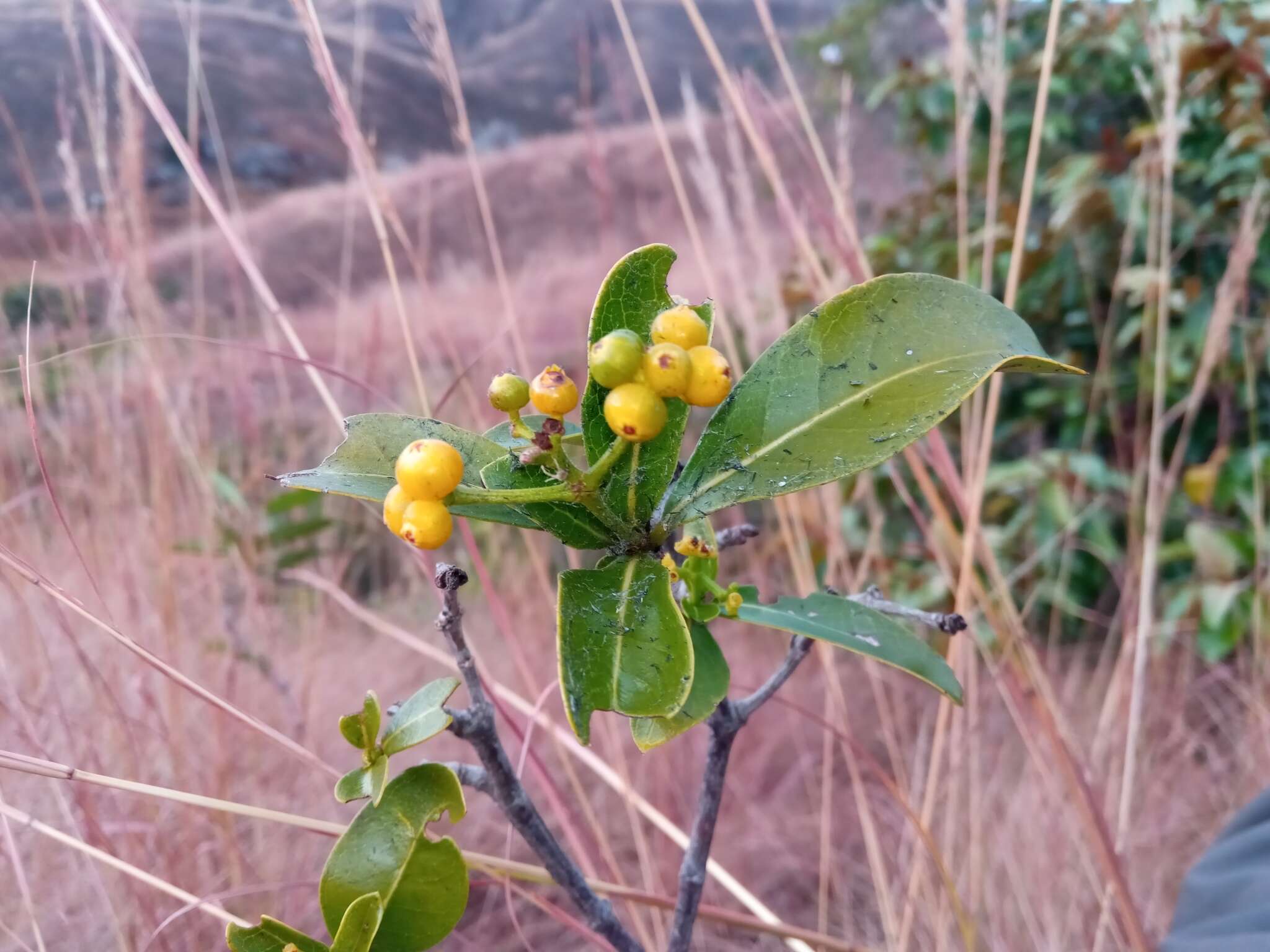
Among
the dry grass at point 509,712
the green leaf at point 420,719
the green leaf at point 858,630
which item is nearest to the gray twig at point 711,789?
the green leaf at point 858,630

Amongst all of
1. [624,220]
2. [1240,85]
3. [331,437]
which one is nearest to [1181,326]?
[1240,85]

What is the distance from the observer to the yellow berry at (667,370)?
0.87 ft

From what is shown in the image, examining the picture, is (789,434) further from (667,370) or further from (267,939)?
(267,939)

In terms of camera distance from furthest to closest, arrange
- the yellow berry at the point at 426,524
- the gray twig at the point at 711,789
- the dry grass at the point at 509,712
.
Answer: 1. the dry grass at the point at 509,712
2. the gray twig at the point at 711,789
3. the yellow berry at the point at 426,524

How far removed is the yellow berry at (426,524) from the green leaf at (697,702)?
113 millimetres

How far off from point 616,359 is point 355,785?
8.3 inches

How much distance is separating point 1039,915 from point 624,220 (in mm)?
5221

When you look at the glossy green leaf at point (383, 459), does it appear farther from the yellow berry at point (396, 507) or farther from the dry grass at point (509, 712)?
the dry grass at point (509, 712)

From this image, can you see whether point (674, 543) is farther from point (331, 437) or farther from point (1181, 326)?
point (331, 437)

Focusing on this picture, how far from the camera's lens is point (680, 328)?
0.91 ft

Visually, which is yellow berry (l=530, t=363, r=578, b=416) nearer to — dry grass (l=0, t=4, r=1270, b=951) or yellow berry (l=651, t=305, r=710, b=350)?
yellow berry (l=651, t=305, r=710, b=350)

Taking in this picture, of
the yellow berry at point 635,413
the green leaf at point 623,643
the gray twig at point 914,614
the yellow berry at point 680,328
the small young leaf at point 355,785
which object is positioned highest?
the yellow berry at point 680,328

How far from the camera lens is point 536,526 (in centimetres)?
34

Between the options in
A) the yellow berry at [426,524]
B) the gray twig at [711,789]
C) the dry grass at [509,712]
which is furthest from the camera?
the dry grass at [509,712]
